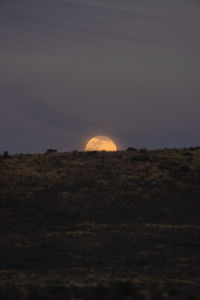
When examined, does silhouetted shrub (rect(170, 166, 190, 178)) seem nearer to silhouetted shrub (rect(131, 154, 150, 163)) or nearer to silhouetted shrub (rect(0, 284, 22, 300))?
silhouetted shrub (rect(131, 154, 150, 163))

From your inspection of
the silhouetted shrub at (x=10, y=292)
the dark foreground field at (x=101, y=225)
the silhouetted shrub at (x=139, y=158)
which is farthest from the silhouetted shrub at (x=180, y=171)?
the silhouetted shrub at (x=10, y=292)

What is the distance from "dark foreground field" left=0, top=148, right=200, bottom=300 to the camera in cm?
1720

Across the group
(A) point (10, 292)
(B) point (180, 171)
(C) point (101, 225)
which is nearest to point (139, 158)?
(B) point (180, 171)

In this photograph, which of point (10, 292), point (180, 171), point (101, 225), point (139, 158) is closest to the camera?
point (10, 292)


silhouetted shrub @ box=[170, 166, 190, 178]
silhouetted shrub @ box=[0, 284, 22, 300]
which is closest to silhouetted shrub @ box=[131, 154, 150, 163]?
silhouetted shrub @ box=[170, 166, 190, 178]

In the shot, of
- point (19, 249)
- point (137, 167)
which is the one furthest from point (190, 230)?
point (137, 167)

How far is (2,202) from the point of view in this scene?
42.1m

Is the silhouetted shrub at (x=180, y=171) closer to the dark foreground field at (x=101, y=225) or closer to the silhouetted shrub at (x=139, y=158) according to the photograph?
the dark foreground field at (x=101, y=225)

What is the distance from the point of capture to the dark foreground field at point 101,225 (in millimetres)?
17203

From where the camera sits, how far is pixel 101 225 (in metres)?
34.0

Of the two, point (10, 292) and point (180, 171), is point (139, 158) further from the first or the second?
point (10, 292)

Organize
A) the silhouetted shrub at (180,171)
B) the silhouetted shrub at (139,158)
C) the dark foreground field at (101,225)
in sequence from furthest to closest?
the silhouetted shrub at (139,158), the silhouetted shrub at (180,171), the dark foreground field at (101,225)

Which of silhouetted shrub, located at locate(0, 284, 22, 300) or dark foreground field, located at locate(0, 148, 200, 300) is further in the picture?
dark foreground field, located at locate(0, 148, 200, 300)

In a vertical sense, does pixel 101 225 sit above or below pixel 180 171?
below
